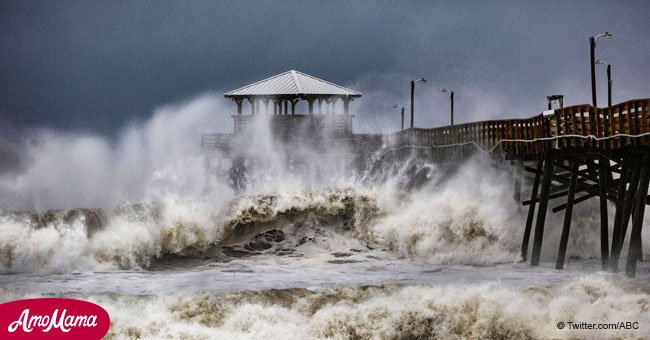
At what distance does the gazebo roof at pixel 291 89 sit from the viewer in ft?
148

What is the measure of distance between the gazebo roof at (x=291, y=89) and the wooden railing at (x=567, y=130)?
14.5 meters

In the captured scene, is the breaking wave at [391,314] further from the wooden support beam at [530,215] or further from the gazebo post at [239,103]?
the gazebo post at [239,103]

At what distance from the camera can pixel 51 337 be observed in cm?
1645

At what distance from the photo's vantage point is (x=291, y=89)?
45375mm

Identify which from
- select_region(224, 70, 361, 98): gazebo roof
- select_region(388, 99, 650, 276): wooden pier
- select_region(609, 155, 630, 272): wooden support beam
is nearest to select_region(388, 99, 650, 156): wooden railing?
select_region(388, 99, 650, 276): wooden pier

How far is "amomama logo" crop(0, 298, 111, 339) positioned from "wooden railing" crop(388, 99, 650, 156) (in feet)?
42.1

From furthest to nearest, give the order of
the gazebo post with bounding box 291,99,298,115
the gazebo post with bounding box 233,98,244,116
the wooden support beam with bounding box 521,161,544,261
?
1. the gazebo post with bounding box 233,98,244,116
2. the gazebo post with bounding box 291,99,298,115
3. the wooden support beam with bounding box 521,161,544,261

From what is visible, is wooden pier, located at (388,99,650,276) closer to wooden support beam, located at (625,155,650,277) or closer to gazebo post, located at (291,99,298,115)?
wooden support beam, located at (625,155,650,277)

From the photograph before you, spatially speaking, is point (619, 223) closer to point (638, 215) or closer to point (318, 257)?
point (638, 215)

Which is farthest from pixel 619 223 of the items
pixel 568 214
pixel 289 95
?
pixel 289 95

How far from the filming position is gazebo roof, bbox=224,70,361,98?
45.0m

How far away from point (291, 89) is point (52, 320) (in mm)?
29297

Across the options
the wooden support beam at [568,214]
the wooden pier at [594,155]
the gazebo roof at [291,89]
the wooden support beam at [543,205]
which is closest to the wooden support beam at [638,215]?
the wooden pier at [594,155]

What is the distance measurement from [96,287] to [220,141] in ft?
75.9
